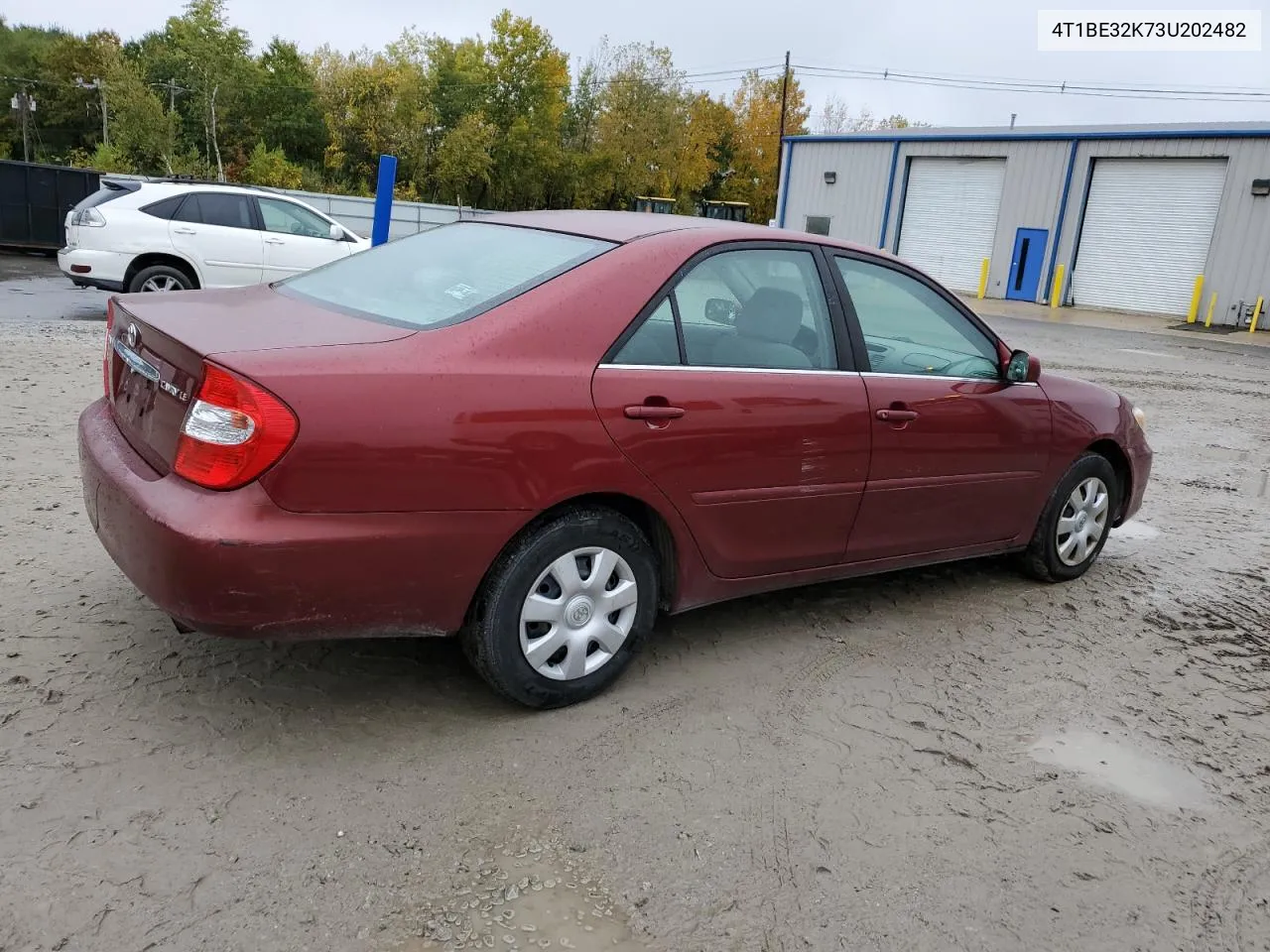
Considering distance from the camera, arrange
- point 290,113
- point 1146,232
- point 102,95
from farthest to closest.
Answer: point 290,113, point 102,95, point 1146,232

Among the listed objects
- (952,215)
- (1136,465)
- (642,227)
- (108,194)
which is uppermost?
(952,215)

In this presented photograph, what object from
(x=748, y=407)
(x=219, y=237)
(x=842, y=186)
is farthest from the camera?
(x=842, y=186)

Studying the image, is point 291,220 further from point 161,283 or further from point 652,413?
point 652,413

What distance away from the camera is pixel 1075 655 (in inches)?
159

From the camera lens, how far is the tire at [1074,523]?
4.67m

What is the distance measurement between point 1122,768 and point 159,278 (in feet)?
34.7

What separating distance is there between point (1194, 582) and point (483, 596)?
12.6ft

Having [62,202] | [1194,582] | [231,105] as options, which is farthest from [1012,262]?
[231,105]

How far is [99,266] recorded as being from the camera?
10.5m

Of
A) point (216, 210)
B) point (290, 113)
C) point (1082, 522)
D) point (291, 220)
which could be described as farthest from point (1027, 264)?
point (290, 113)

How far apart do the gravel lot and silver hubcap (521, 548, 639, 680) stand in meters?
0.20

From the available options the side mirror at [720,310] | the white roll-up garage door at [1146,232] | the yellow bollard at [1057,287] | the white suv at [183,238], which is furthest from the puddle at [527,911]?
the yellow bollard at [1057,287]

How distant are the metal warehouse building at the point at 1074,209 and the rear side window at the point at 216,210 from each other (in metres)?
23.5

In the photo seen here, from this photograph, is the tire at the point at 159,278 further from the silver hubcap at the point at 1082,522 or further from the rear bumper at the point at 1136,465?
the rear bumper at the point at 1136,465
